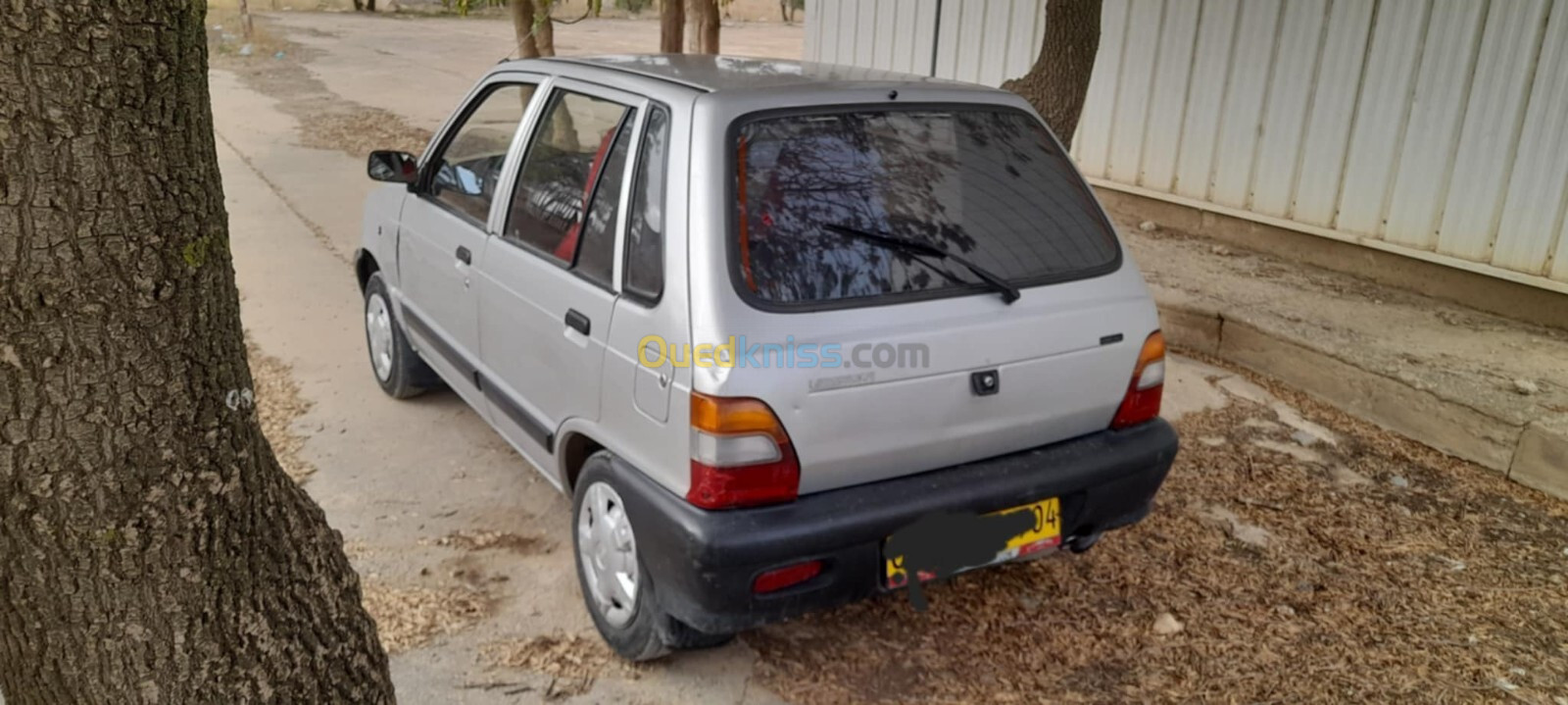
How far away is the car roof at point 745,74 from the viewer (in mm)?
3199

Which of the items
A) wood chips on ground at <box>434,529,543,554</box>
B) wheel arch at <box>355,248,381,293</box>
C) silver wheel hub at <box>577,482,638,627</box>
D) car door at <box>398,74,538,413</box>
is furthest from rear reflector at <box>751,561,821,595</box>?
wheel arch at <box>355,248,381,293</box>

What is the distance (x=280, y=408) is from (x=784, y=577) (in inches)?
133

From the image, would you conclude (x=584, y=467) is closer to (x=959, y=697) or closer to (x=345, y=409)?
(x=959, y=697)

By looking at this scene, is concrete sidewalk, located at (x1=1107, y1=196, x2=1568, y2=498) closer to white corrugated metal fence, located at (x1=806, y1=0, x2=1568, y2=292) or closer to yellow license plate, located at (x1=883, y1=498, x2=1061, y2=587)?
white corrugated metal fence, located at (x1=806, y1=0, x2=1568, y2=292)

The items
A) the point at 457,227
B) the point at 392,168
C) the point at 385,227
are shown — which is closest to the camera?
the point at 457,227

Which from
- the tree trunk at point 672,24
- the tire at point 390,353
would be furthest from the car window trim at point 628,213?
the tree trunk at point 672,24

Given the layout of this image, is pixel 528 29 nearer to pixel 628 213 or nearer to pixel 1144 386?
pixel 628 213

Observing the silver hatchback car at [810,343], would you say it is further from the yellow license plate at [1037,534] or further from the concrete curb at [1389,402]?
the concrete curb at [1389,402]

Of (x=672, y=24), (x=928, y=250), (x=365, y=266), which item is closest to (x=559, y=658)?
(x=928, y=250)

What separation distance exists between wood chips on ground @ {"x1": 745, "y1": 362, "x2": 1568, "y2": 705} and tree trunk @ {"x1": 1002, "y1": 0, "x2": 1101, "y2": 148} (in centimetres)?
243

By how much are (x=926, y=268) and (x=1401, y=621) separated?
205 cm

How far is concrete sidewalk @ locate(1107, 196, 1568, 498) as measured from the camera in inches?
185

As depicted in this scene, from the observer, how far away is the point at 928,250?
305cm

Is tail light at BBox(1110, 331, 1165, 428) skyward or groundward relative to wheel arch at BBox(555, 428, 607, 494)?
skyward
